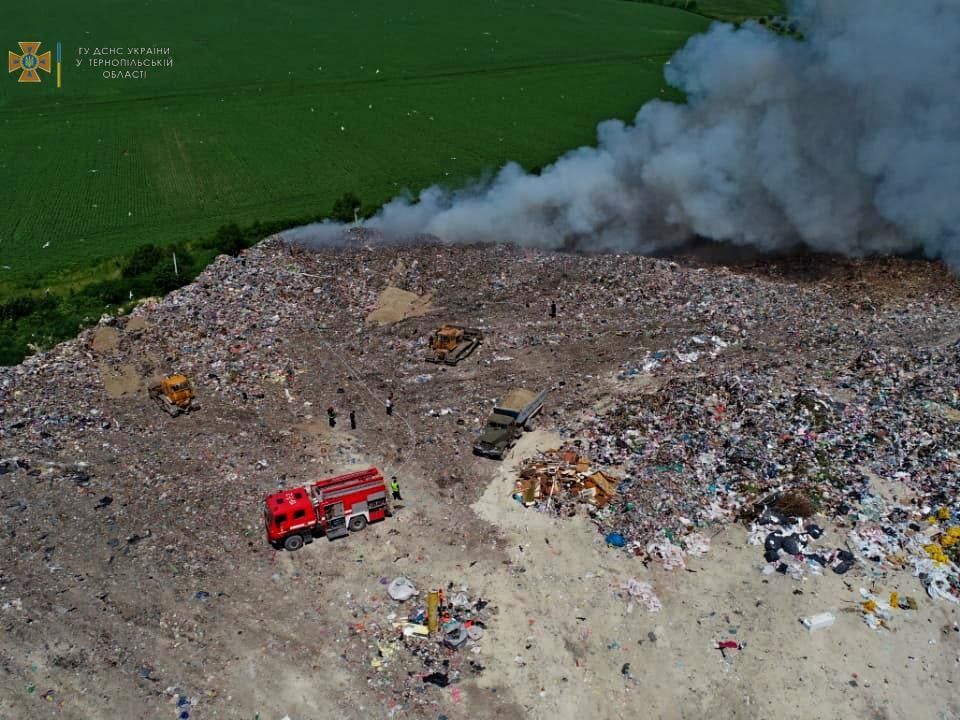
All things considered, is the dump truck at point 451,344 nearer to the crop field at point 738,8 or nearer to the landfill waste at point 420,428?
the landfill waste at point 420,428

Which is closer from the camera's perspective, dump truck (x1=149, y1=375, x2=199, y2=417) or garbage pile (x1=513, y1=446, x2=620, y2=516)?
garbage pile (x1=513, y1=446, x2=620, y2=516)

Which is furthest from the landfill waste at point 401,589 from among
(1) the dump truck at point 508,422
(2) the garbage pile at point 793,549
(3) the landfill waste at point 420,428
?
(2) the garbage pile at point 793,549

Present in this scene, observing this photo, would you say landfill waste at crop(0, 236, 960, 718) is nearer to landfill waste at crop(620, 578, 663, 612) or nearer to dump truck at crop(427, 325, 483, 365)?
landfill waste at crop(620, 578, 663, 612)

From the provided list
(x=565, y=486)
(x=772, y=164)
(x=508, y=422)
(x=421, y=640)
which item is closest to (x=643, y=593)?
(x=565, y=486)

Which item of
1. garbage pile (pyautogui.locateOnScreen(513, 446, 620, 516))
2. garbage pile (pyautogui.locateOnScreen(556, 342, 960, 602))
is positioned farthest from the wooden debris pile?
garbage pile (pyautogui.locateOnScreen(556, 342, 960, 602))

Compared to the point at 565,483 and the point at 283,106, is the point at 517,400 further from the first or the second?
the point at 283,106

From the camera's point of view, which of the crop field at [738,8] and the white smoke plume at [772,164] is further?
the crop field at [738,8]
